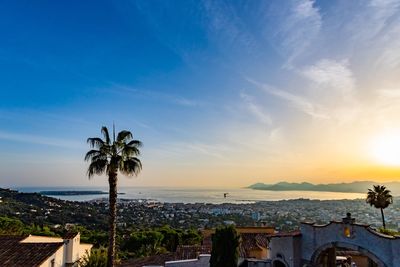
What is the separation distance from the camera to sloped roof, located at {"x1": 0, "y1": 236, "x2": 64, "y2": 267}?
22.8 metres

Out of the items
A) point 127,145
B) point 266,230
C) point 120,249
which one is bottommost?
point 120,249

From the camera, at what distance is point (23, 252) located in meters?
24.1

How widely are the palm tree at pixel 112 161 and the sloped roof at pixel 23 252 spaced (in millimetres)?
5148

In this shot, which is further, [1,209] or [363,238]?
[1,209]

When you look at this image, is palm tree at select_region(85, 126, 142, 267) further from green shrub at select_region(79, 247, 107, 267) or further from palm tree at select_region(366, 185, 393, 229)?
palm tree at select_region(366, 185, 393, 229)

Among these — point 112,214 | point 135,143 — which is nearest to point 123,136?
point 135,143

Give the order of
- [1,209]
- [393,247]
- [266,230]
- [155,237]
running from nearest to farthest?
[393,247] → [266,230] → [155,237] → [1,209]

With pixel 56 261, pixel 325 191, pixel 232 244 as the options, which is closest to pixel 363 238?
pixel 232 244

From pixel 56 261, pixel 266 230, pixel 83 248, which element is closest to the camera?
pixel 56 261

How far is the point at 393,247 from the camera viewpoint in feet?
57.8

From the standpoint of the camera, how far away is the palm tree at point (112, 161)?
21.4 m

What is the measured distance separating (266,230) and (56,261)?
952 inches

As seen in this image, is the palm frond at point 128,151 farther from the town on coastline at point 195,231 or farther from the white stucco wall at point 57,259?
the white stucco wall at point 57,259

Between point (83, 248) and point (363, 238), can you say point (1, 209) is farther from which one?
point (363, 238)
